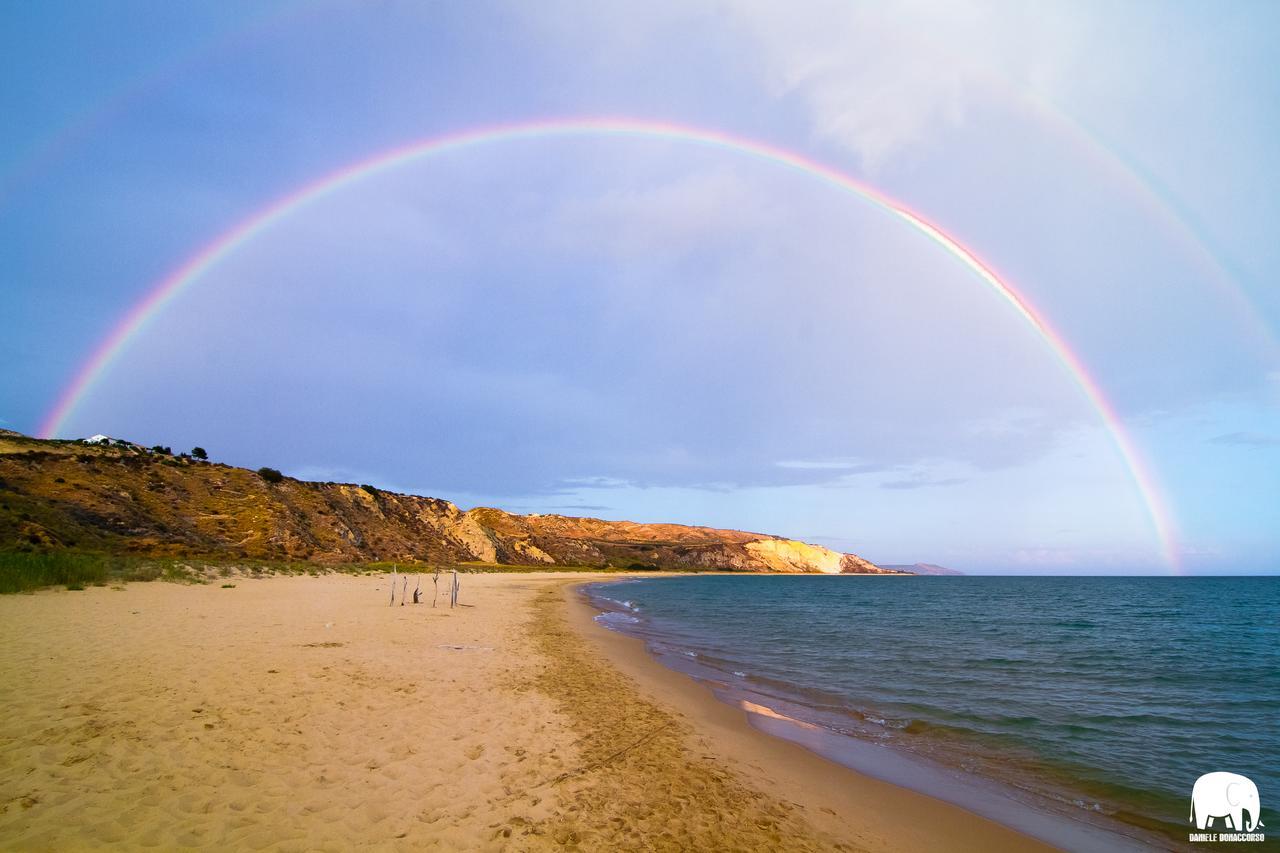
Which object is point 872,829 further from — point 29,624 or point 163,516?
point 163,516

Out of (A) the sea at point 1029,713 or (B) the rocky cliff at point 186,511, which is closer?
(A) the sea at point 1029,713

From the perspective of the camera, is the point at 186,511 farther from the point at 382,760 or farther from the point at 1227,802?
the point at 1227,802

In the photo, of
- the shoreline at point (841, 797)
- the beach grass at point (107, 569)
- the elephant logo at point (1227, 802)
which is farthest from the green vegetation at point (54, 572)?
the elephant logo at point (1227, 802)

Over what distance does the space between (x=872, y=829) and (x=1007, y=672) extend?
18.0 metres

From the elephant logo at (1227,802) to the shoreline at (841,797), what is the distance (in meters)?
4.02

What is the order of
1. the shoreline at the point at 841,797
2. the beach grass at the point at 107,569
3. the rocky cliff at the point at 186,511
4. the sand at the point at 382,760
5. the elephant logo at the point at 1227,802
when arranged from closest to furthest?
the sand at the point at 382,760 → the shoreline at the point at 841,797 → the elephant logo at the point at 1227,802 → the beach grass at the point at 107,569 → the rocky cliff at the point at 186,511

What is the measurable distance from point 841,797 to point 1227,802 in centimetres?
720

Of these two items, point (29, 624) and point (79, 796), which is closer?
point (79, 796)

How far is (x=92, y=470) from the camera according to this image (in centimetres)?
5203

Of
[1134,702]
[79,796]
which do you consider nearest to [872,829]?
[79,796]

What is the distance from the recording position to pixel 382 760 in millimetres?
8281

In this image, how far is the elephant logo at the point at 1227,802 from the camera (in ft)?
31.2

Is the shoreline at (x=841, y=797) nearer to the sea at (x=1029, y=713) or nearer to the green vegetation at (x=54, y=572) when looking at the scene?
the sea at (x=1029, y=713)

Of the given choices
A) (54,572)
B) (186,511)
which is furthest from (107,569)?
(186,511)
